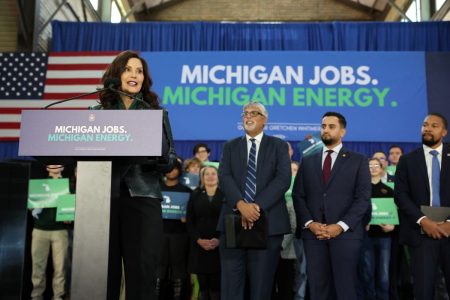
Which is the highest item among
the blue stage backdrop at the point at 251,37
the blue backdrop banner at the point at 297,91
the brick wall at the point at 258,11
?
the brick wall at the point at 258,11

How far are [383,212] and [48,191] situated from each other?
10.3 ft

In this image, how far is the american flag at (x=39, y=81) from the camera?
8172 mm

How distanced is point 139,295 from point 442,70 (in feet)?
24.6

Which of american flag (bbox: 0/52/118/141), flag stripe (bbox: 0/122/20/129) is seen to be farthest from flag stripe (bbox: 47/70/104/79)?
flag stripe (bbox: 0/122/20/129)

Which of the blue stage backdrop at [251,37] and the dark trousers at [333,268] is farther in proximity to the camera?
the blue stage backdrop at [251,37]

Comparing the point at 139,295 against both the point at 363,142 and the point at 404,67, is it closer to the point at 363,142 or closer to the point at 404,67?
the point at 363,142

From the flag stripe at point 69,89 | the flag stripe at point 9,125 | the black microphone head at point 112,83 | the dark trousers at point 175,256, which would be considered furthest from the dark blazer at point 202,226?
the flag stripe at point 9,125

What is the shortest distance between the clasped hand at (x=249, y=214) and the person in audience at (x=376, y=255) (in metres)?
1.95

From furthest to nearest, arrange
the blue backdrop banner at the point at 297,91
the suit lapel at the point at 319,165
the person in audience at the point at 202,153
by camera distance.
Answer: the blue backdrop banner at the point at 297,91, the person in audience at the point at 202,153, the suit lapel at the point at 319,165

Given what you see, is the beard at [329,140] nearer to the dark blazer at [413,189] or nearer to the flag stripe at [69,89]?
the dark blazer at [413,189]

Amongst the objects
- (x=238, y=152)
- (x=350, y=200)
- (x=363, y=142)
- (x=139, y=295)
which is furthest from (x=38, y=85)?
(x=139, y=295)

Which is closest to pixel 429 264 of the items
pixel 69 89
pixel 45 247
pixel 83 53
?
pixel 45 247

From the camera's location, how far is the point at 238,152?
3.35 metres

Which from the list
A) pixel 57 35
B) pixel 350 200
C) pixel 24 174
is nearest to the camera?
pixel 24 174
